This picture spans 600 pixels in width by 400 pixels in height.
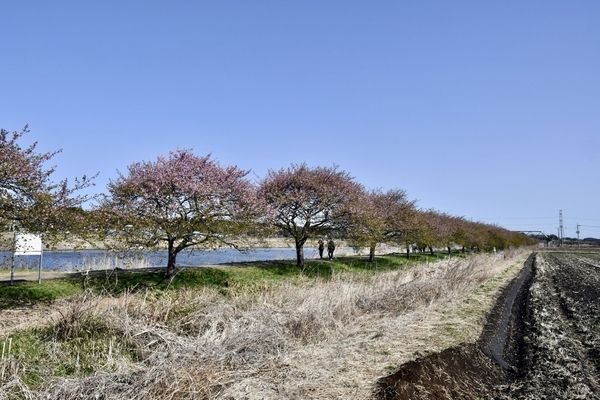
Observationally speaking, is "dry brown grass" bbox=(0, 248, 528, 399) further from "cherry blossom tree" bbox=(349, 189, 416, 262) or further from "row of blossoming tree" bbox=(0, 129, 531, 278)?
"cherry blossom tree" bbox=(349, 189, 416, 262)

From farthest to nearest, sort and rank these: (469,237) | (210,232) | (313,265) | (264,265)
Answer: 1. (469,237)
2. (313,265)
3. (264,265)
4. (210,232)

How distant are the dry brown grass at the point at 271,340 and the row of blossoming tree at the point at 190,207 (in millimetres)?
4867

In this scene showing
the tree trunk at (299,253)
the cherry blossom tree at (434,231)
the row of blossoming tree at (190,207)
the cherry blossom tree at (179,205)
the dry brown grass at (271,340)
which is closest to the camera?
the dry brown grass at (271,340)

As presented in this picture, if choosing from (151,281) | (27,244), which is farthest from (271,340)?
(151,281)

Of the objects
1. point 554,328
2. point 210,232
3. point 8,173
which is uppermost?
point 8,173

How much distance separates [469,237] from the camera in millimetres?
57156

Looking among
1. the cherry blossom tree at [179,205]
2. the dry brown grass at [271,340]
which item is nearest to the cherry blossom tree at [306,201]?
the cherry blossom tree at [179,205]

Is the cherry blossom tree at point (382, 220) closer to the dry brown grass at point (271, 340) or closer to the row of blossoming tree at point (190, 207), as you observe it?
the row of blossoming tree at point (190, 207)

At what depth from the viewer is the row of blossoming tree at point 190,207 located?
39.7 feet

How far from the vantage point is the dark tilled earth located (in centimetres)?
672

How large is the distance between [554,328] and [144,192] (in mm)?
13369

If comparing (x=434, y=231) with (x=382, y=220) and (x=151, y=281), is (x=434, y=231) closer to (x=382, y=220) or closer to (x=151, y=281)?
(x=382, y=220)

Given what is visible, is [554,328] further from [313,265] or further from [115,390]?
[313,265]

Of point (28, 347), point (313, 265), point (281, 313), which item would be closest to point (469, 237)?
point (313, 265)
